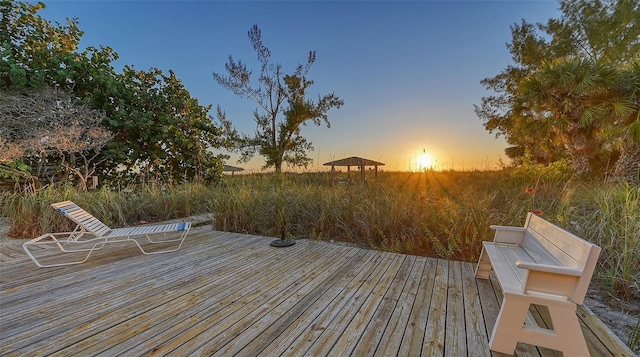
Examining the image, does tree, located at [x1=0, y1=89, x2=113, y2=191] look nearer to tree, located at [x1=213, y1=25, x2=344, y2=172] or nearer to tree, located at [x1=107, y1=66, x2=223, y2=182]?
tree, located at [x1=107, y1=66, x2=223, y2=182]

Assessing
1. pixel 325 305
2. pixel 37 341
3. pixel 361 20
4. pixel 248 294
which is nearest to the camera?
pixel 37 341

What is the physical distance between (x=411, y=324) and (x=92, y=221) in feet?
12.3

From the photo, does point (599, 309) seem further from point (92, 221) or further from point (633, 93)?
point (633, 93)

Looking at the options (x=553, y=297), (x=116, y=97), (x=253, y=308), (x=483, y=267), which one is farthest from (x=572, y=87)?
(x=116, y=97)

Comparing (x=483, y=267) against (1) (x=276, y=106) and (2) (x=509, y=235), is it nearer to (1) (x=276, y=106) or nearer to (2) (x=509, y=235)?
(2) (x=509, y=235)

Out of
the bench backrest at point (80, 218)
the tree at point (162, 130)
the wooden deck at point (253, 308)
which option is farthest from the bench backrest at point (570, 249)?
the tree at point (162, 130)

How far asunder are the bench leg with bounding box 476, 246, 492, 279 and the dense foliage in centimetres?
733

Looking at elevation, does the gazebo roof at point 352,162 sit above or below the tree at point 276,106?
below

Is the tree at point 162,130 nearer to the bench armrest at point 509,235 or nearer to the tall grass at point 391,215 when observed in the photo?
the tall grass at point 391,215

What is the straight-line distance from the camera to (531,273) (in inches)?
49.9

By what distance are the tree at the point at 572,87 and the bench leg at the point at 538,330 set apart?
7.50 metres

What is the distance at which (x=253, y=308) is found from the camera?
1.76m

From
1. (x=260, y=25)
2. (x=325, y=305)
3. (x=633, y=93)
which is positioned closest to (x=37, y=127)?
(x=325, y=305)

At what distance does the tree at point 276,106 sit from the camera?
45.4 ft
